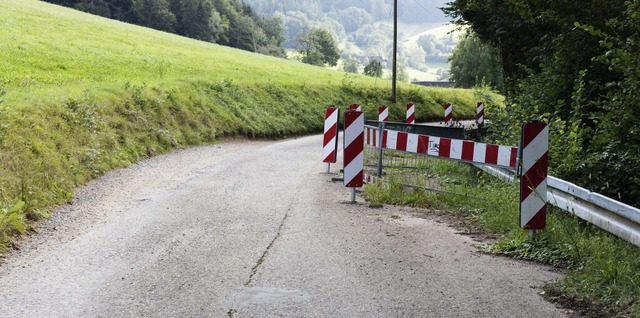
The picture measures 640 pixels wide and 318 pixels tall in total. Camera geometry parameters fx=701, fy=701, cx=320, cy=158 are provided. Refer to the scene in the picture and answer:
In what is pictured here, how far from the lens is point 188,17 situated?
10994 centimetres

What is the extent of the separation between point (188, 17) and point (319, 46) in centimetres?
5421

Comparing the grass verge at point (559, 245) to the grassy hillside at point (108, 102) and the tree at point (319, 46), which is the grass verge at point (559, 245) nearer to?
the grassy hillside at point (108, 102)

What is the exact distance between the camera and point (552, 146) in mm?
11586

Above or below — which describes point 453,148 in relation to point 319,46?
above

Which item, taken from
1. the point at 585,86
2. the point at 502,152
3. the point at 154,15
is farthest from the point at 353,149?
the point at 154,15

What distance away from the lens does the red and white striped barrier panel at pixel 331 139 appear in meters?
15.7

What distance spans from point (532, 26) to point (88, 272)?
69.5 ft

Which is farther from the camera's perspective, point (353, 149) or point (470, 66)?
point (470, 66)

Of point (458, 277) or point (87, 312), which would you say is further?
point (458, 277)

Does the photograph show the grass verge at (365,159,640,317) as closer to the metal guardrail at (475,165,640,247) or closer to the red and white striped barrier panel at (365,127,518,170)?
the metal guardrail at (475,165,640,247)

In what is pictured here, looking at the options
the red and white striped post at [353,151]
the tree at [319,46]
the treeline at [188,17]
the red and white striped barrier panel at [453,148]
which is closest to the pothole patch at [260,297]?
the red and white striped post at [353,151]

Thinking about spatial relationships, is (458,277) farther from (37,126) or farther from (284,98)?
(284,98)

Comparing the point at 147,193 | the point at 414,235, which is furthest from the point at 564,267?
the point at 147,193

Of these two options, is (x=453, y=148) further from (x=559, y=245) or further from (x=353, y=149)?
(x=559, y=245)
